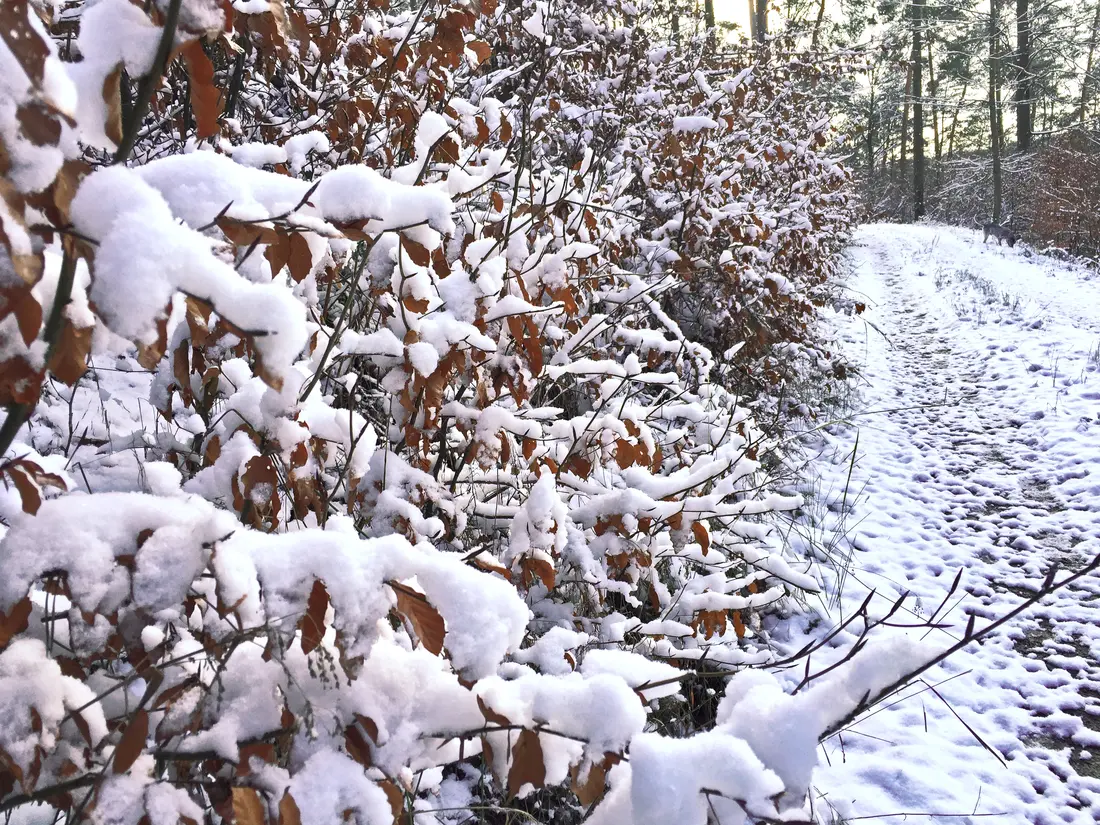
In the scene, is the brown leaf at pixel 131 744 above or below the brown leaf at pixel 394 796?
above

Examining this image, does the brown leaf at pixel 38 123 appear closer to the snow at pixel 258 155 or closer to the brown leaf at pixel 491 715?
the brown leaf at pixel 491 715

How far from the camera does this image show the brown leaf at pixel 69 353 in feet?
2.98

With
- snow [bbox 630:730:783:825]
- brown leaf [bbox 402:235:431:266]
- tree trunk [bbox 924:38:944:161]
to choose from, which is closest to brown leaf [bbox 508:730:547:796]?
snow [bbox 630:730:783:825]

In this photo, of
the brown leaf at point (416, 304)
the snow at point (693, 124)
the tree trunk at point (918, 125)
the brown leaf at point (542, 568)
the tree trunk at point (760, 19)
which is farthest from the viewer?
the tree trunk at point (918, 125)

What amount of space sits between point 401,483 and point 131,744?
1.43m

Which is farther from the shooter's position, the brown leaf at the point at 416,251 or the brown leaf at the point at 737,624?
the brown leaf at the point at 737,624

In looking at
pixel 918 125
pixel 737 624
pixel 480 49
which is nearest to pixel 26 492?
pixel 737 624

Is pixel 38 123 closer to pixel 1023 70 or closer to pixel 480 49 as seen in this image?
pixel 480 49

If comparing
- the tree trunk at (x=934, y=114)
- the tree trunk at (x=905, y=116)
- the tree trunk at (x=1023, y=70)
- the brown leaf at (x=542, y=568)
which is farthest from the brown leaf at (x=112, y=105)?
the tree trunk at (x=905, y=116)

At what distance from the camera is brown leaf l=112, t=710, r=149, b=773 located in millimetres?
947

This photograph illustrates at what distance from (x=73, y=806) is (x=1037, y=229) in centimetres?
2077

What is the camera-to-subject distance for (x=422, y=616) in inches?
42.9

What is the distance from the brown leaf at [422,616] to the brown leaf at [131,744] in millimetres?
367

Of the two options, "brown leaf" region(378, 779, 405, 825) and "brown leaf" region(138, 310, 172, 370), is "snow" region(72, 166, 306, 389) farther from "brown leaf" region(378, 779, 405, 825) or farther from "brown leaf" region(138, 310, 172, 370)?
"brown leaf" region(378, 779, 405, 825)
